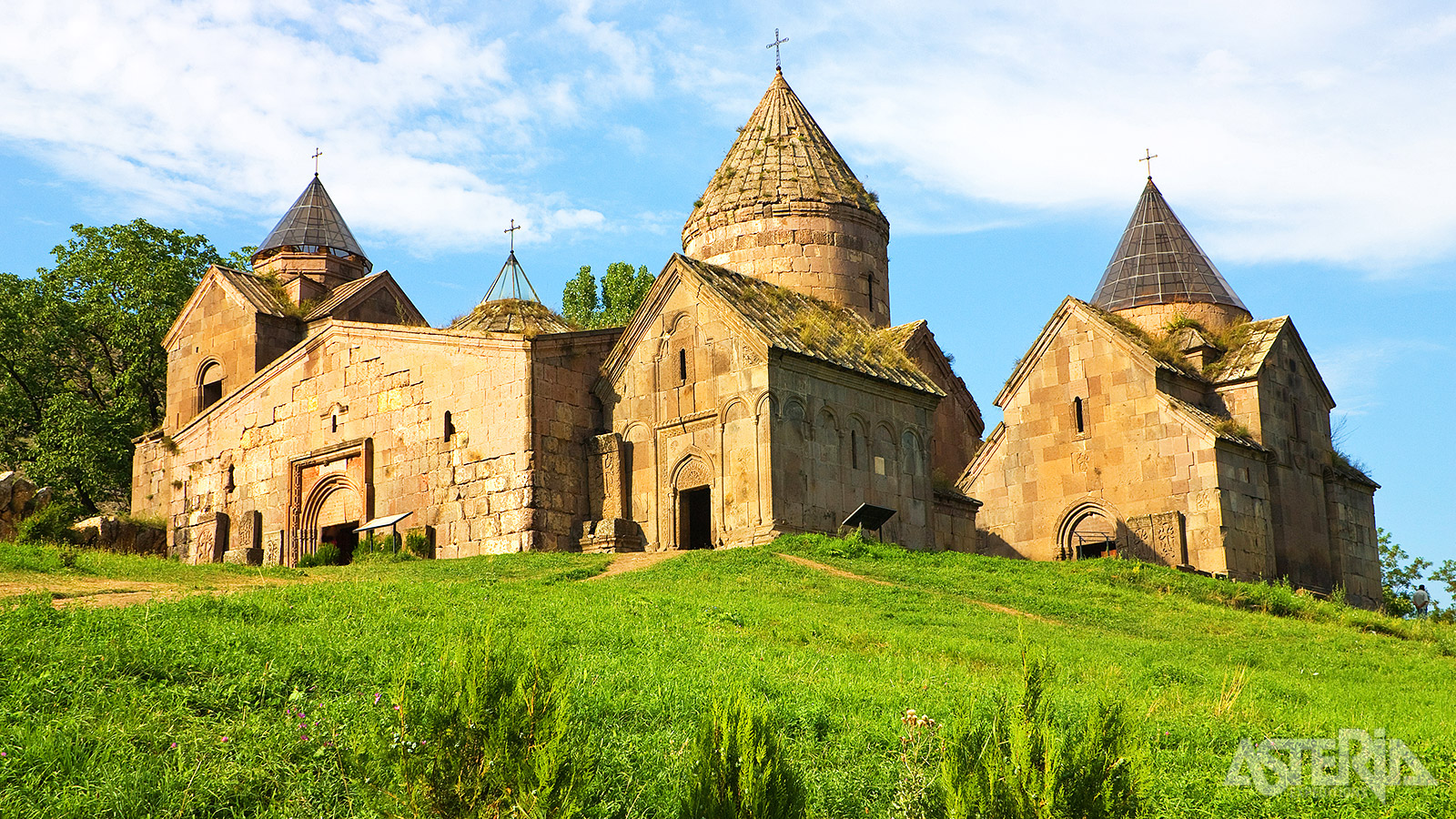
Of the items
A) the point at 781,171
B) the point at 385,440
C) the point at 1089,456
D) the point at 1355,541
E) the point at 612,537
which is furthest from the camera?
the point at 781,171

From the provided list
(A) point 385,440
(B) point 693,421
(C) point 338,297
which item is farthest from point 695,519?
(C) point 338,297

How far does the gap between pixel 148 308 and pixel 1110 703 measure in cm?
3102

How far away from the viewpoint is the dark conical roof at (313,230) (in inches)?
1273

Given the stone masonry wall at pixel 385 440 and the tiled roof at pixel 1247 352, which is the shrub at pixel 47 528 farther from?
the tiled roof at pixel 1247 352

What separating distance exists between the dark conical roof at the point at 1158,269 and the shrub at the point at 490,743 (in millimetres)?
21839

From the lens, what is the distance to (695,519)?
22.6m

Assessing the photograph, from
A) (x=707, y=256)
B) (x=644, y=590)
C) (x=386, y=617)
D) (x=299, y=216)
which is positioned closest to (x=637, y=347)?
(x=707, y=256)

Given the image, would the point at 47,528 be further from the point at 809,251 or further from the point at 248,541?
the point at 809,251

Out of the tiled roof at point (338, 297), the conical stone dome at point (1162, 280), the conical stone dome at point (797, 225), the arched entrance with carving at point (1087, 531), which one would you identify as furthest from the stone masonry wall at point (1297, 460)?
the tiled roof at point (338, 297)

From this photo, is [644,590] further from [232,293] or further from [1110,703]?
[232,293]

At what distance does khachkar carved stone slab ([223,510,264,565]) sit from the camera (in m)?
25.3

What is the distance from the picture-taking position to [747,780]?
7141mm

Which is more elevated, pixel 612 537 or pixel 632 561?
pixel 612 537

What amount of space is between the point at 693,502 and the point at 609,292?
22026 mm
